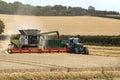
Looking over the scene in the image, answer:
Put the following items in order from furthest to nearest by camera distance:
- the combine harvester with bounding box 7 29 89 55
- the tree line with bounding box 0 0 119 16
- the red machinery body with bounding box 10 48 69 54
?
the tree line with bounding box 0 0 119 16 < the combine harvester with bounding box 7 29 89 55 < the red machinery body with bounding box 10 48 69 54

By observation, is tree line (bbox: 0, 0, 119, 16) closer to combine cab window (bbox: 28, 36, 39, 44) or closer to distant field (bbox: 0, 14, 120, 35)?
distant field (bbox: 0, 14, 120, 35)

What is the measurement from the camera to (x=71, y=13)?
9450 cm

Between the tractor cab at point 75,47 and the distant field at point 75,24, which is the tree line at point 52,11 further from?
the tractor cab at point 75,47

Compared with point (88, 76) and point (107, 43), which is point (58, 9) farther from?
point (88, 76)

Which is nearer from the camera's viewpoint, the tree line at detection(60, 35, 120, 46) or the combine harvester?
the combine harvester

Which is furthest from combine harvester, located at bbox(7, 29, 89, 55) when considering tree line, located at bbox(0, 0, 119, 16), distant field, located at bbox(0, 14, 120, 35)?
tree line, located at bbox(0, 0, 119, 16)

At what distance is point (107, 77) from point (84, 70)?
3.07ft

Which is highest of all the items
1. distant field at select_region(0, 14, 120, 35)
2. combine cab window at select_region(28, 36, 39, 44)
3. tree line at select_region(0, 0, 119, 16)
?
combine cab window at select_region(28, 36, 39, 44)

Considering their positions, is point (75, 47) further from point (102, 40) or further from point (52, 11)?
point (52, 11)

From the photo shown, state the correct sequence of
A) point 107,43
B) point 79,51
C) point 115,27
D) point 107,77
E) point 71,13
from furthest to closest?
point 71,13
point 115,27
point 107,43
point 79,51
point 107,77

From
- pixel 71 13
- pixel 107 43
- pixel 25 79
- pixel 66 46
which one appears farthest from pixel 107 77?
pixel 71 13

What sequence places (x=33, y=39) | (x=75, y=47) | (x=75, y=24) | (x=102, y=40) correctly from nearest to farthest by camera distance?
(x=33, y=39), (x=75, y=47), (x=102, y=40), (x=75, y=24)

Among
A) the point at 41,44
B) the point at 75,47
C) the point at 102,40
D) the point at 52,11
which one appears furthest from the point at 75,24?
the point at 41,44

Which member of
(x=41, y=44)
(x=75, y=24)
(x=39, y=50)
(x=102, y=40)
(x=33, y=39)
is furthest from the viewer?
(x=75, y=24)
